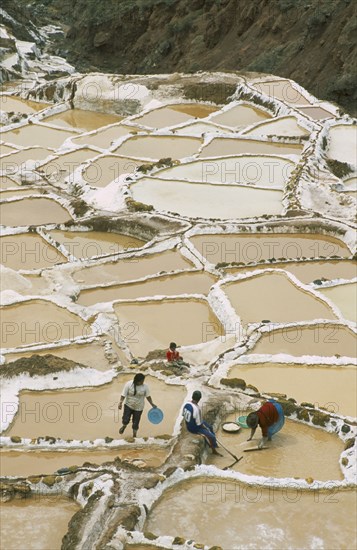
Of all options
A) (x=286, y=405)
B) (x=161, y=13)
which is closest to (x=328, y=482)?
(x=286, y=405)

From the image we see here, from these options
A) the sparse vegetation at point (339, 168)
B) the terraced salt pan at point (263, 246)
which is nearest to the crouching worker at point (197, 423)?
the terraced salt pan at point (263, 246)

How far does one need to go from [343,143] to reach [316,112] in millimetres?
2613

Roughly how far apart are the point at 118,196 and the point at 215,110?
963 cm

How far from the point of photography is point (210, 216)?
728 inches

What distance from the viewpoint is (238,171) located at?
2103cm

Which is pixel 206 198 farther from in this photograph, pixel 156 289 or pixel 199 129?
pixel 199 129

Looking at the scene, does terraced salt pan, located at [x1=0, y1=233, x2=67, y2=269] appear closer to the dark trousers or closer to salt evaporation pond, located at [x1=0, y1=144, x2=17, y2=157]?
salt evaporation pond, located at [x1=0, y1=144, x2=17, y2=157]

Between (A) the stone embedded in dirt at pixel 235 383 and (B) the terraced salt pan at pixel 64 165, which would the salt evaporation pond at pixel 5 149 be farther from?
(A) the stone embedded in dirt at pixel 235 383

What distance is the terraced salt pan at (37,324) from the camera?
533 inches

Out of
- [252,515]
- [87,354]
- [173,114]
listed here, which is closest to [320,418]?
[252,515]

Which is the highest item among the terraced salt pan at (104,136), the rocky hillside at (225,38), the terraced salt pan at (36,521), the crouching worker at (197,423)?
the rocky hillside at (225,38)

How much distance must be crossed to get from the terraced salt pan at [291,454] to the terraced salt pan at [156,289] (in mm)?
5281

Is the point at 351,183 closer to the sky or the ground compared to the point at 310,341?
closer to the sky

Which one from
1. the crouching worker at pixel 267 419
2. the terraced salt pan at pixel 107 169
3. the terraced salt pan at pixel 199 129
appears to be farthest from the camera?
the terraced salt pan at pixel 199 129
